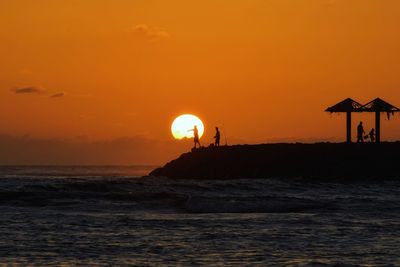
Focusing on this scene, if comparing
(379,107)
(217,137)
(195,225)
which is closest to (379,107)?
(379,107)

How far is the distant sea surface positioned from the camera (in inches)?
681

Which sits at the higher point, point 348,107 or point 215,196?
point 348,107

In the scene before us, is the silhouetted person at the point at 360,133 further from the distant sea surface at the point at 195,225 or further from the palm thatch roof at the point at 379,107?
the distant sea surface at the point at 195,225

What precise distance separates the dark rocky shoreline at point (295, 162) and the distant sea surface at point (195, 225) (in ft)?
33.5

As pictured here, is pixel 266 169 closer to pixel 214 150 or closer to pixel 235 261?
pixel 214 150

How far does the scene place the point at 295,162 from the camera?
52.8 meters

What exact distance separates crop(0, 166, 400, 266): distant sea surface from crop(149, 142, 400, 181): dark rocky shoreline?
10213mm

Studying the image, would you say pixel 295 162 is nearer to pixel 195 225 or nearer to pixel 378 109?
pixel 378 109

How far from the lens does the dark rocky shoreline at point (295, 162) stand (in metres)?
50.1

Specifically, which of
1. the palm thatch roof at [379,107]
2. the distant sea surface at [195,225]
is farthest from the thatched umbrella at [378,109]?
the distant sea surface at [195,225]

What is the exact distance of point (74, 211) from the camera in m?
29.0

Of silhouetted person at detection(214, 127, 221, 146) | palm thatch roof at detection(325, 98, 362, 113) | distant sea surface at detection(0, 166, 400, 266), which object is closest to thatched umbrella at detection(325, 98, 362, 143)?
palm thatch roof at detection(325, 98, 362, 113)

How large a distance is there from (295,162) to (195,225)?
29954 millimetres

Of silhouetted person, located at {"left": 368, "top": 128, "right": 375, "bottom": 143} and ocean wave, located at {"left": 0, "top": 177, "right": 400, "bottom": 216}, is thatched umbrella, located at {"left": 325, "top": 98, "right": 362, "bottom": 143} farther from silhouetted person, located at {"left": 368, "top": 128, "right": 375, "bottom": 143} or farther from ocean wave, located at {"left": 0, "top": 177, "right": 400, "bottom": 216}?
ocean wave, located at {"left": 0, "top": 177, "right": 400, "bottom": 216}
